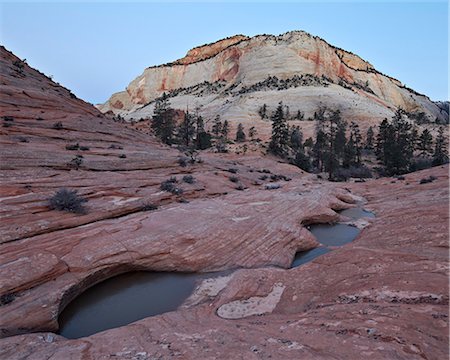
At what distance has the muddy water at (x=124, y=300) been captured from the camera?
780cm

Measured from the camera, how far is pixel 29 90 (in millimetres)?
23516

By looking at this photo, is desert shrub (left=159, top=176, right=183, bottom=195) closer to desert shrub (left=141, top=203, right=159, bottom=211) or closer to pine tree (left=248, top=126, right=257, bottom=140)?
desert shrub (left=141, top=203, right=159, bottom=211)

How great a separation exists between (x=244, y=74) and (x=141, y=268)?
96504 millimetres

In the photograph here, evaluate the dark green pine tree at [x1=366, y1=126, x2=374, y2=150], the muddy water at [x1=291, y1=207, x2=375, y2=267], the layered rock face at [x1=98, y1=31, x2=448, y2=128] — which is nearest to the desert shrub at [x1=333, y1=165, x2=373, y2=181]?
the dark green pine tree at [x1=366, y1=126, x2=374, y2=150]

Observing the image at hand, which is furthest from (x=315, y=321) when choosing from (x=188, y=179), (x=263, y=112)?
(x=263, y=112)

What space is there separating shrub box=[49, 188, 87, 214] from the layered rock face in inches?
2248

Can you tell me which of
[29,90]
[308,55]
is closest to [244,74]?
[308,55]

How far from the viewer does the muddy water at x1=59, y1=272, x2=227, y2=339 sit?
7801mm

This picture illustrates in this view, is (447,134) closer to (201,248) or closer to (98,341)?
(201,248)

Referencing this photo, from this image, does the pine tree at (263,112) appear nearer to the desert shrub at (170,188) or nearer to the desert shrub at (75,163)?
the desert shrub at (170,188)

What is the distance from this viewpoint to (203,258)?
35.4 ft

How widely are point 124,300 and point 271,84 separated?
290 feet

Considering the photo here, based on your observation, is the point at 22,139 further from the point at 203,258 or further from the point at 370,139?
the point at 370,139

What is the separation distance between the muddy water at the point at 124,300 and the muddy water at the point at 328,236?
3.97 meters
